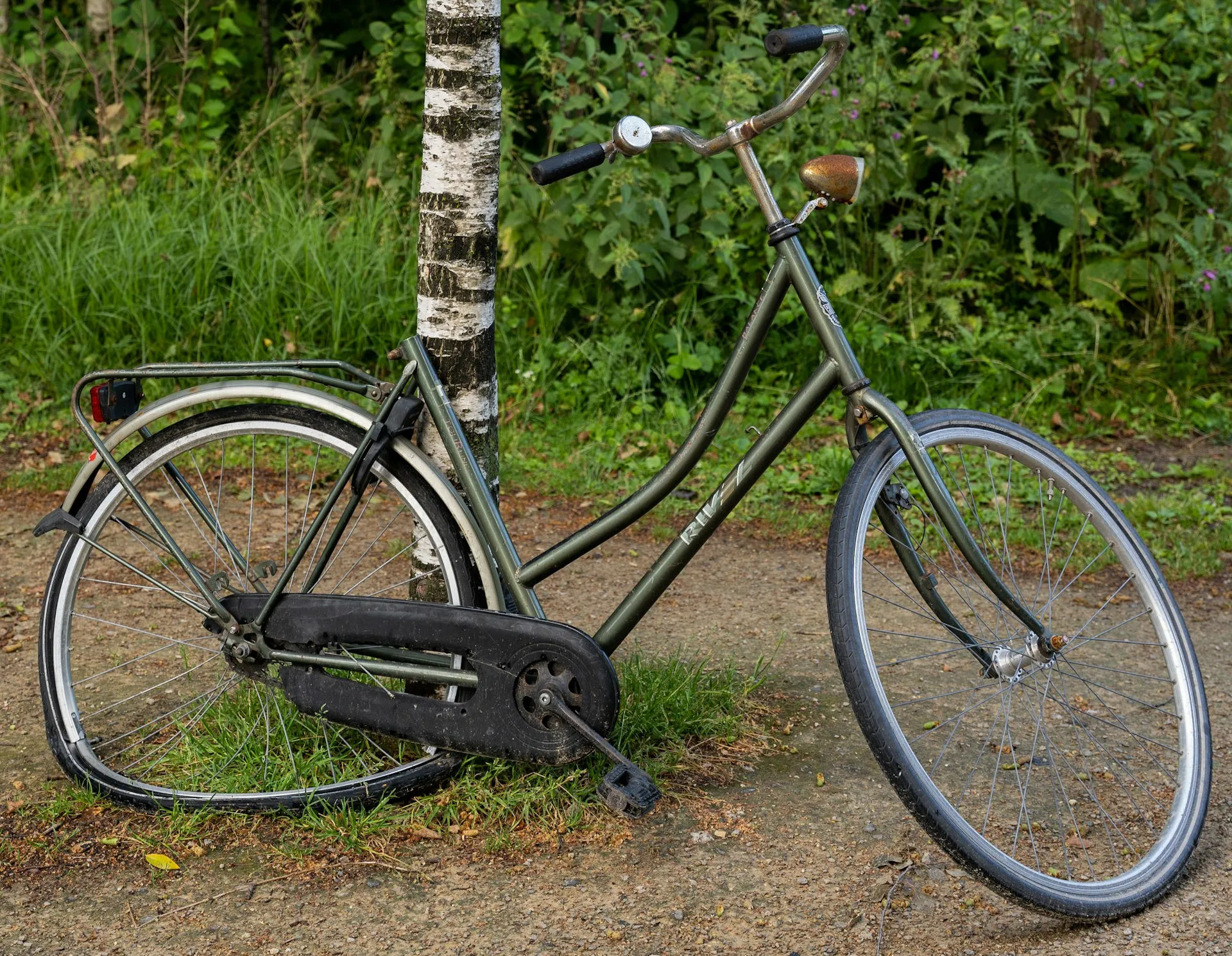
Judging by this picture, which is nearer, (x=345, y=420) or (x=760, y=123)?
(x=760, y=123)

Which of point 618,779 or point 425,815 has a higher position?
point 618,779

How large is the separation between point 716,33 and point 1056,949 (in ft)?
17.2

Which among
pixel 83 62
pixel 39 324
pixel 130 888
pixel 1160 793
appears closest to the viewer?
pixel 130 888

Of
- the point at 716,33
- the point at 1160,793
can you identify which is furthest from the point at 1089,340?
the point at 1160,793

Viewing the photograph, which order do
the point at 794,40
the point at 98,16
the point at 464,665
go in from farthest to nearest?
1. the point at 98,16
2. the point at 464,665
3. the point at 794,40

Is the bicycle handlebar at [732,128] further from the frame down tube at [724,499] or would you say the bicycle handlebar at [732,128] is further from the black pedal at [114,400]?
the black pedal at [114,400]

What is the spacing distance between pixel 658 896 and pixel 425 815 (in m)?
0.54

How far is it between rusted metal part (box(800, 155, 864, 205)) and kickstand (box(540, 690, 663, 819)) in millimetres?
1098

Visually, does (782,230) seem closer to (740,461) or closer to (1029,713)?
(740,461)

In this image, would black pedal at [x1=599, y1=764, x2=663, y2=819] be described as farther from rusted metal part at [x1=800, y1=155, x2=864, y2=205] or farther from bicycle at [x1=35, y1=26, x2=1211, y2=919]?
rusted metal part at [x1=800, y1=155, x2=864, y2=205]

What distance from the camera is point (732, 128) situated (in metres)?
2.50

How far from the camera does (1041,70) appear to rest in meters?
5.96

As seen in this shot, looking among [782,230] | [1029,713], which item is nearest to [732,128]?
[782,230]

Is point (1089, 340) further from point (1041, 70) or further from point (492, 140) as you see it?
point (492, 140)
